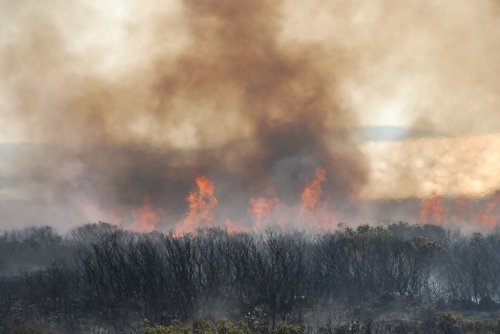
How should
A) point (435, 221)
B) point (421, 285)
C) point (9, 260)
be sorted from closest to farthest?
point (421, 285) → point (9, 260) → point (435, 221)

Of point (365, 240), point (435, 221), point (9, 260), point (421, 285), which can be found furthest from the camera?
point (435, 221)

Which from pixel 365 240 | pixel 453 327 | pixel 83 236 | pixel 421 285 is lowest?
pixel 453 327

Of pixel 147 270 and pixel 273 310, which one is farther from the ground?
pixel 147 270

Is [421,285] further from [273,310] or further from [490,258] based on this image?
[273,310]

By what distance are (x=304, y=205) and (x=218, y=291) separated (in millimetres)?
53751

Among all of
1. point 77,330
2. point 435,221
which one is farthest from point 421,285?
point 435,221

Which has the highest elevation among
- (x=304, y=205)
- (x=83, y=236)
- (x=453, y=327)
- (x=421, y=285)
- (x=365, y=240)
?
(x=304, y=205)

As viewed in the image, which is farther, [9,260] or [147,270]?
[9,260]

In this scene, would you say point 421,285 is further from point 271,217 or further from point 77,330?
point 271,217

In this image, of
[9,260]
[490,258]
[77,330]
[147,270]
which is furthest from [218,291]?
[9,260]

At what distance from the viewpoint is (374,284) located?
37.8m

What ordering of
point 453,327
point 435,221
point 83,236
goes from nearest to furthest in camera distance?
point 453,327 < point 83,236 < point 435,221

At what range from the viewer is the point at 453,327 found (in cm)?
2664

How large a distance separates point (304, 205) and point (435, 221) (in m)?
21.3
